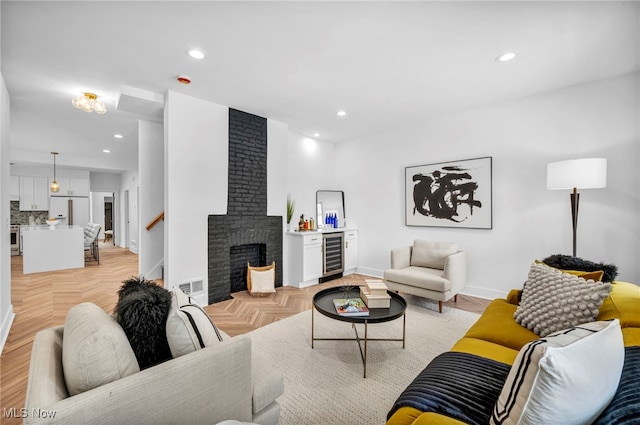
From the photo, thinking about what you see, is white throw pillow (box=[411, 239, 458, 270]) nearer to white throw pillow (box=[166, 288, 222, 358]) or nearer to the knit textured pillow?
the knit textured pillow

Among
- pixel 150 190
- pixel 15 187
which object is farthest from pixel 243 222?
pixel 15 187

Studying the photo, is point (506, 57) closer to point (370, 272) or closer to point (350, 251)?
point (350, 251)

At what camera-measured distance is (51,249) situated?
5.60 m

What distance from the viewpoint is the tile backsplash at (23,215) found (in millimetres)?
7406

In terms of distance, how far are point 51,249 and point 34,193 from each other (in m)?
3.24

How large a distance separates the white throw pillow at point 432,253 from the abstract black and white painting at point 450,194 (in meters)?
0.55

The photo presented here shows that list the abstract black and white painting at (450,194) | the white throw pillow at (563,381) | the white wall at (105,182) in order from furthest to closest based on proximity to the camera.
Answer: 1. the white wall at (105,182)
2. the abstract black and white painting at (450,194)
3. the white throw pillow at (563,381)

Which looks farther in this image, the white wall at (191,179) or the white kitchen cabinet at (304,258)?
the white kitchen cabinet at (304,258)

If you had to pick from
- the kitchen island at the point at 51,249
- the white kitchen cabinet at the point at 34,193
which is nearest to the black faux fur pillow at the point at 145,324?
the kitchen island at the point at 51,249

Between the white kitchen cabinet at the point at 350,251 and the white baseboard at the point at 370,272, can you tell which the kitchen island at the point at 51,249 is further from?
the white baseboard at the point at 370,272

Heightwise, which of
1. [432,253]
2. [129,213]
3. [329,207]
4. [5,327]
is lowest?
[5,327]

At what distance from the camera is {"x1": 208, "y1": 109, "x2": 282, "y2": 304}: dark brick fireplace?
147 inches

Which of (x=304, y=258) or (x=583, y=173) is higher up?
(x=583, y=173)

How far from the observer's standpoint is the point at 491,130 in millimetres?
3773
